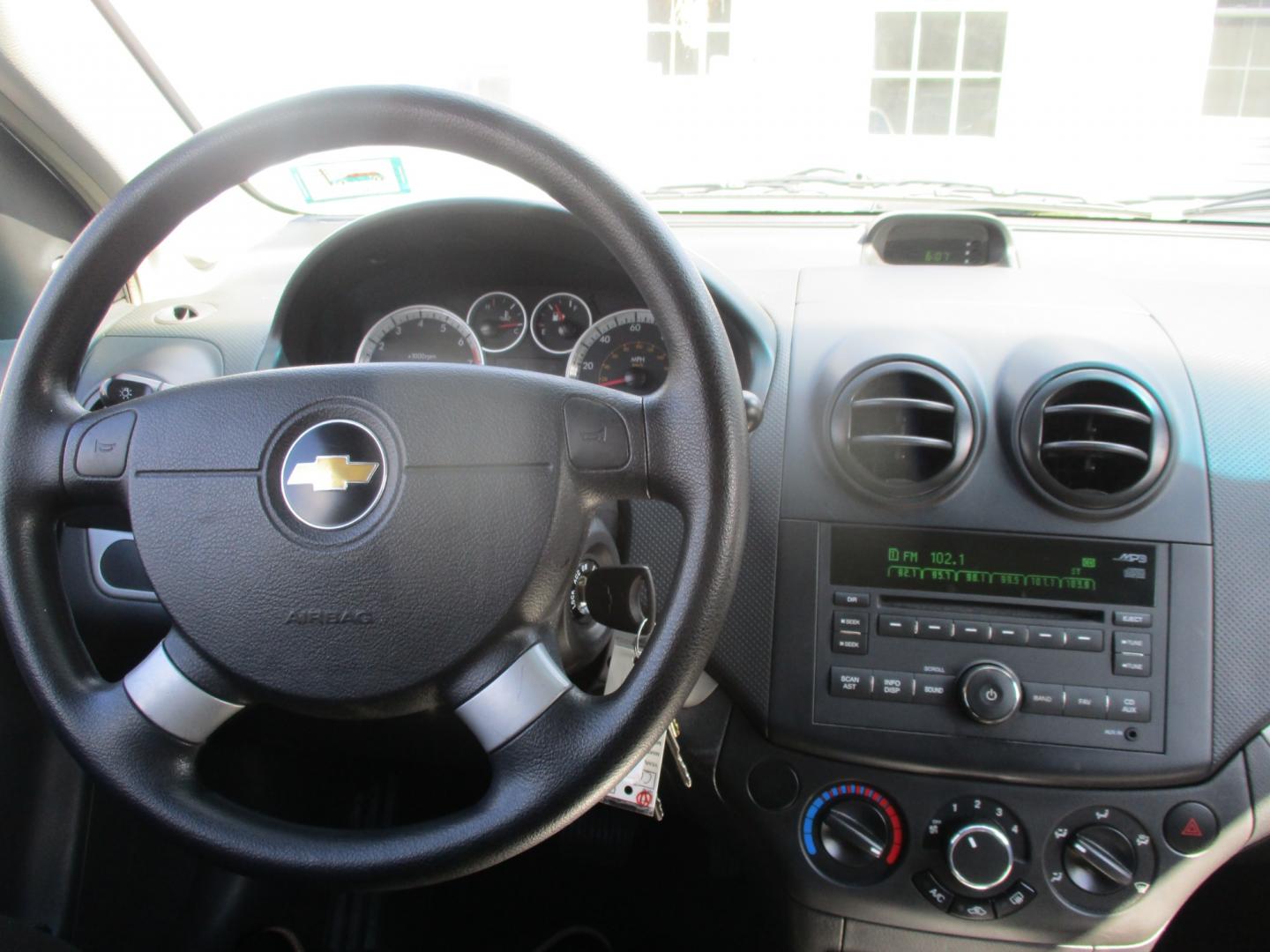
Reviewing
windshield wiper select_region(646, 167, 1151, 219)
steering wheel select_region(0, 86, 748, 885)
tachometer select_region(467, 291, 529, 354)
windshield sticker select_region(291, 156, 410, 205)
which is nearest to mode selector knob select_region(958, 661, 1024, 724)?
steering wheel select_region(0, 86, 748, 885)

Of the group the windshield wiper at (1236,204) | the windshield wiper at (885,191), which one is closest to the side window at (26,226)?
the windshield wiper at (885,191)

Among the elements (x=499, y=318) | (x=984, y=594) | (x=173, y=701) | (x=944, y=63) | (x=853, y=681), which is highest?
(x=944, y=63)

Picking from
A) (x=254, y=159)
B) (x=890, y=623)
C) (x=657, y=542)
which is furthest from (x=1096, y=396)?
(x=254, y=159)

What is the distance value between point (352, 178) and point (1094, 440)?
1.24 metres

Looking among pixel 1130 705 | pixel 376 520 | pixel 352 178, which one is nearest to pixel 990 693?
pixel 1130 705

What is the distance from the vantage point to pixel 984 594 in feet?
4.20

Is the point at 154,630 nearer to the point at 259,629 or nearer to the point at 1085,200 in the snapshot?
the point at 259,629

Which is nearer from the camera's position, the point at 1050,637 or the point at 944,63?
the point at 1050,637

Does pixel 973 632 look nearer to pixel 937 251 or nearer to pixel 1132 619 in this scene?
pixel 1132 619

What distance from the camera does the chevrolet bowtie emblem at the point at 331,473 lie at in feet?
3.12

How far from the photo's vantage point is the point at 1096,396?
128 cm

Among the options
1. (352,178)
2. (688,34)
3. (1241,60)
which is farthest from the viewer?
(688,34)

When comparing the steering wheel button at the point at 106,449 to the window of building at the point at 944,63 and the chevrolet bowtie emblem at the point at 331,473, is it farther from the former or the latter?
the window of building at the point at 944,63

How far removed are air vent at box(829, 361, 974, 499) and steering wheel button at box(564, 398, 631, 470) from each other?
43cm
